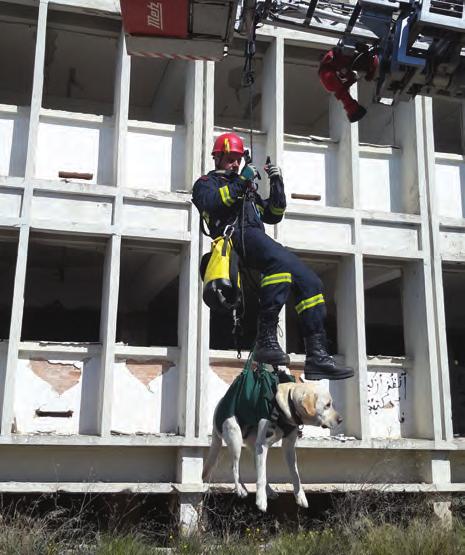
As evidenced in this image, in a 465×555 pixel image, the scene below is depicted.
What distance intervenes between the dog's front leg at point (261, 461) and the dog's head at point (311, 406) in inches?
11.3

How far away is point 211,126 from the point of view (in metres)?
11.4

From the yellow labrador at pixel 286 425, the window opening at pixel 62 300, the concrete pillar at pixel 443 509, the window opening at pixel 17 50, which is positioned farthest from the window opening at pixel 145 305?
the yellow labrador at pixel 286 425

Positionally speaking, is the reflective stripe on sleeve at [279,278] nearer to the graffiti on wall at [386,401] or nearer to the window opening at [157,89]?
the graffiti on wall at [386,401]

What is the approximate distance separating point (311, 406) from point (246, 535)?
13.2 feet

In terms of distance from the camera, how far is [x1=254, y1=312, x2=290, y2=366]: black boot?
19.5ft

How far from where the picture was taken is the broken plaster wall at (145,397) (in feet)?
34.2

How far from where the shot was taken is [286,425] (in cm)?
621

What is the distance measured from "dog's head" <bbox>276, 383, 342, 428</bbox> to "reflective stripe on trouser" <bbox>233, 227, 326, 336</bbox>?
0.49 metres

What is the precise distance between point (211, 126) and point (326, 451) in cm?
514

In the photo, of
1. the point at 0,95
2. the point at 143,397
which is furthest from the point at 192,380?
the point at 0,95

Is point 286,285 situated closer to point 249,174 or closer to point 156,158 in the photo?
point 249,174

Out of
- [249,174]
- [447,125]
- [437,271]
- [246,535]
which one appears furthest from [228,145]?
[447,125]

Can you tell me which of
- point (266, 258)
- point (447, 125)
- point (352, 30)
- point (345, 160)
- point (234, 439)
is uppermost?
point (447, 125)

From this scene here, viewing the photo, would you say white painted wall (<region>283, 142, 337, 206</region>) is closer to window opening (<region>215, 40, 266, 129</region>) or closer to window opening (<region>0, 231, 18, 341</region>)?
window opening (<region>215, 40, 266, 129</region>)
